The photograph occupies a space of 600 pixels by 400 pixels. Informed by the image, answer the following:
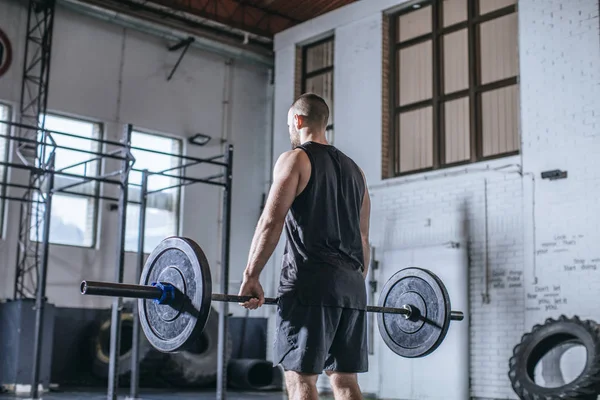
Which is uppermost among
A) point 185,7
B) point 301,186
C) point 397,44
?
point 185,7

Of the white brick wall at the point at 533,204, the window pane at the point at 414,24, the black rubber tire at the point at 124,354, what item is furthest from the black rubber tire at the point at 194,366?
the window pane at the point at 414,24

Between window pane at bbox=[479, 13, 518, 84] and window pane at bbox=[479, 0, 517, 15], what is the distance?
14cm

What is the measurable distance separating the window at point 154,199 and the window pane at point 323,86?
2136 millimetres

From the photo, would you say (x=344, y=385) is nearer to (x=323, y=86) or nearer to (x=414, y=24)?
(x=414, y=24)

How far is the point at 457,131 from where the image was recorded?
29.9 ft

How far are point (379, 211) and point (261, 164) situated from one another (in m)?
3.22

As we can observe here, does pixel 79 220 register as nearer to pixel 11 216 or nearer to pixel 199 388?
pixel 11 216

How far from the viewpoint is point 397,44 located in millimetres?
10062

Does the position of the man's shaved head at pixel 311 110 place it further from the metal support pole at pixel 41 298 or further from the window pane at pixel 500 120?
the window pane at pixel 500 120

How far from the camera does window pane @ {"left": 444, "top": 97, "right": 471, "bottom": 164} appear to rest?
9.00 meters

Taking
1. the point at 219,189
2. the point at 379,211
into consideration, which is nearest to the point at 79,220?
the point at 219,189

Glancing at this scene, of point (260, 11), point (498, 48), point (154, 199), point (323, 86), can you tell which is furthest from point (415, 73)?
point (154, 199)

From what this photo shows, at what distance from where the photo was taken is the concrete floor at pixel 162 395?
799cm

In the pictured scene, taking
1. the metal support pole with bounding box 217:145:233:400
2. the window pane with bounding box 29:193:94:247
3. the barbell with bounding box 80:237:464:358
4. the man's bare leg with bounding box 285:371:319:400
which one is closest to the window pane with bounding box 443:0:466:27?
the metal support pole with bounding box 217:145:233:400
